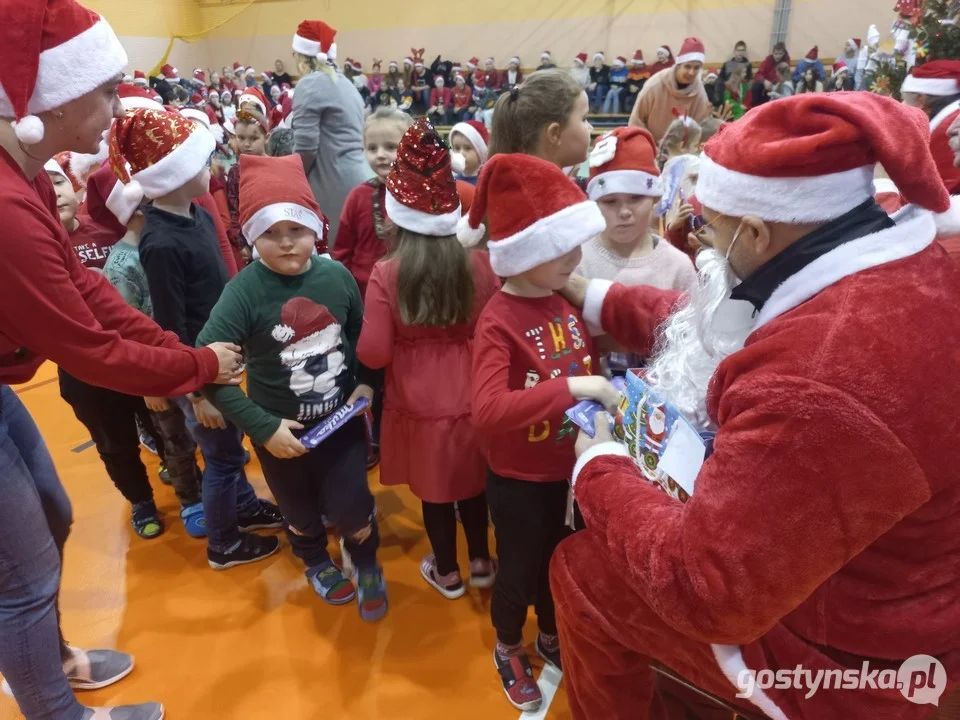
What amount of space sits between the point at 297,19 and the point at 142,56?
3402 mm

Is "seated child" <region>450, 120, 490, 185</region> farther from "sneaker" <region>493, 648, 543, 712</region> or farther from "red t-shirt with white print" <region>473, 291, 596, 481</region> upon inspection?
"sneaker" <region>493, 648, 543, 712</region>

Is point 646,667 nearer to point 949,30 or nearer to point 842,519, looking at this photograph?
point 842,519

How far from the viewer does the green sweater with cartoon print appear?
6.01ft

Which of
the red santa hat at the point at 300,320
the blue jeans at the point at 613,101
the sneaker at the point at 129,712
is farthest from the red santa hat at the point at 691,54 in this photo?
the blue jeans at the point at 613,101

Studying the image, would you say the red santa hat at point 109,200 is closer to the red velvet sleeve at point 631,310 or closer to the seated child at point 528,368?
the seated child at point 528,368

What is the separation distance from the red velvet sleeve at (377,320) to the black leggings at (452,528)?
0.58m

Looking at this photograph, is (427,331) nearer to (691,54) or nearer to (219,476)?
(219,476)

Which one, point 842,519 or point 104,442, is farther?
point 104,442

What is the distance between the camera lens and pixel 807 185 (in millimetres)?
935

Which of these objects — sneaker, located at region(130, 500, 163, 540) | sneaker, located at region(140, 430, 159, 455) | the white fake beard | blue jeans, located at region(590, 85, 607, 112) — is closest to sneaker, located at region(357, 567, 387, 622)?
sneaker, located at region(130, 500, 163, 540)

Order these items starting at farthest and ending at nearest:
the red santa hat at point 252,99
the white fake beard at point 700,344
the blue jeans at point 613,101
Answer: the blue jeans at point 613,101, the red santa hat at point 252,99, the white fake beard at point 700,344

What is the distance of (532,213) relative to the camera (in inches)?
61.8

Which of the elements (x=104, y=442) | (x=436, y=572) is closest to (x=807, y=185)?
(x=436, y=572)

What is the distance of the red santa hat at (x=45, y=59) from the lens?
119 cm
